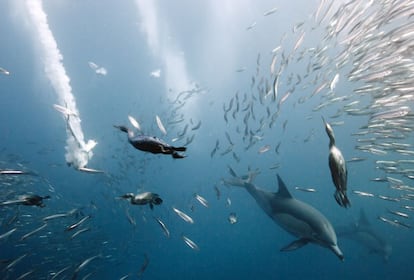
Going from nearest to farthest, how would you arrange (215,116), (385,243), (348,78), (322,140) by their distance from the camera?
(348,78)
(385,243)
(215,116)
(322,140)

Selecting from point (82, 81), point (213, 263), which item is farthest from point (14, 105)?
point (213, 263)

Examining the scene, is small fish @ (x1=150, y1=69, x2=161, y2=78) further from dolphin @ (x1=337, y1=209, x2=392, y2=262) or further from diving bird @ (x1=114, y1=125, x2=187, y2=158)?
diving bird @ (x1=114, y1=125, x2=187, y2=158)

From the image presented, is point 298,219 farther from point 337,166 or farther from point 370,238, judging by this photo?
point 370,238

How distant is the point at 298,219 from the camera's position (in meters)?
8.22

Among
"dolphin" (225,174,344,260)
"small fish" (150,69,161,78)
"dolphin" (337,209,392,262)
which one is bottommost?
"dolphin" (337,209,392,262)

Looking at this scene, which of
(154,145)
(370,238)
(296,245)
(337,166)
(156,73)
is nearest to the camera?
(337,166)

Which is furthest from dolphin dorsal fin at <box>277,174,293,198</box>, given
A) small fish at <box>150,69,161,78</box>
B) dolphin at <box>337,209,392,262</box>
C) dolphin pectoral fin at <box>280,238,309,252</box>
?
small fish at <box>150,69,161,78</box>

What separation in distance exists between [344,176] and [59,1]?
21002mm

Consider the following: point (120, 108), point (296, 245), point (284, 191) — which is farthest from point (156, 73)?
point (296, 245)

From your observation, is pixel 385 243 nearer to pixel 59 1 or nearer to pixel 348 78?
pixel 348 78

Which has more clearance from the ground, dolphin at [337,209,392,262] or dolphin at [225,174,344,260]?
dolphin at [225,174,344,260]

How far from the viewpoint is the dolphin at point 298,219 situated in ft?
23.7

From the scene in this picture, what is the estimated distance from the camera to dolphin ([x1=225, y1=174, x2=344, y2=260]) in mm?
7225

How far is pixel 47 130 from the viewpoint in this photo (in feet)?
103
